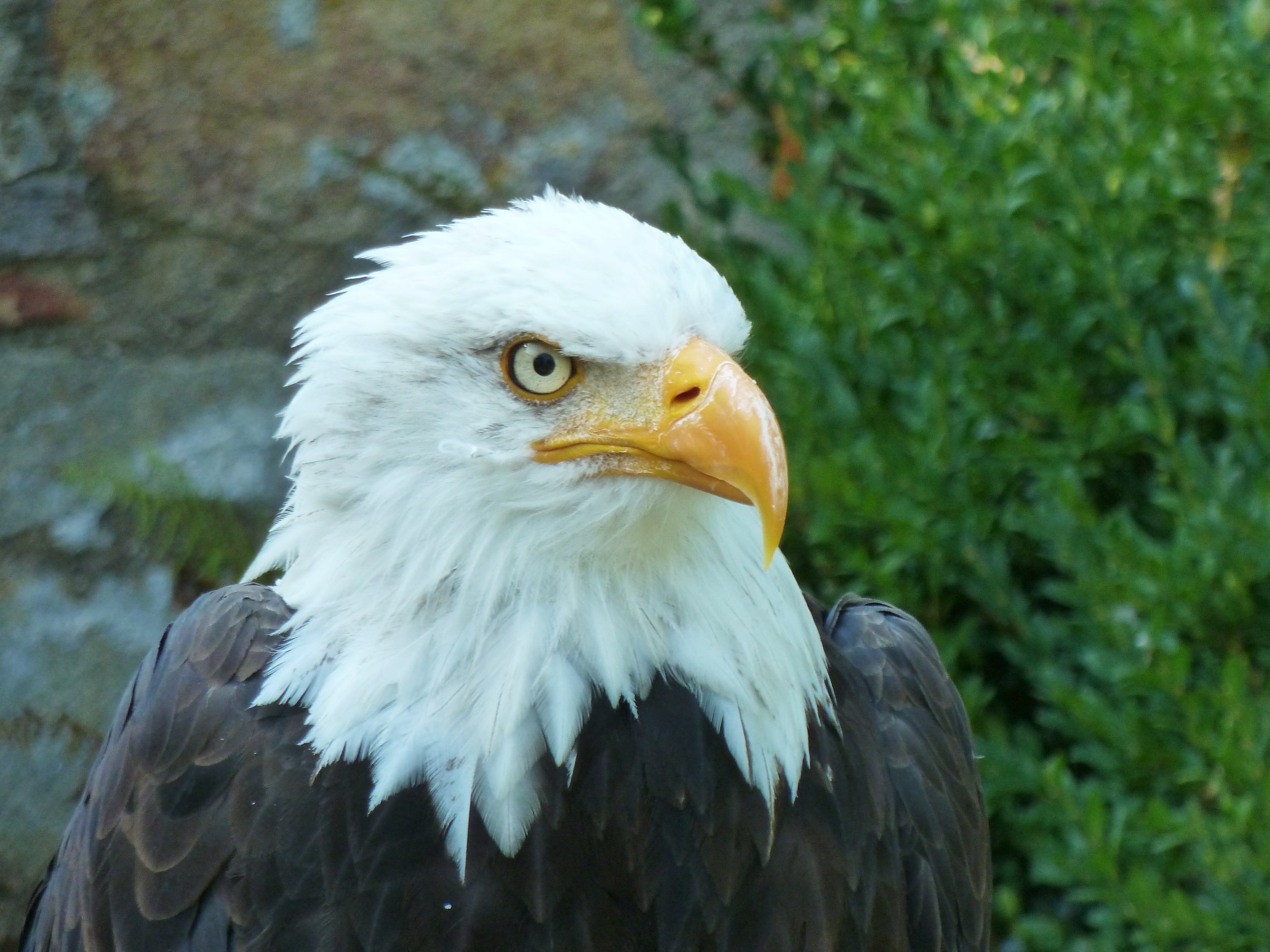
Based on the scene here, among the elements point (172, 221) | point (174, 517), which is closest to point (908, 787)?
point (174, 517)

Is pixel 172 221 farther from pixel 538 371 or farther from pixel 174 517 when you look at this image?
pixel 538 371

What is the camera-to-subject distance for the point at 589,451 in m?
1.50

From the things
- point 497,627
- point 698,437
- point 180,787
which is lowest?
point 180,787

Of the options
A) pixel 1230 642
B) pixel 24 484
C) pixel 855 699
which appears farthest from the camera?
pixel 24 484

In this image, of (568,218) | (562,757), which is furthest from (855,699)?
(568,218)

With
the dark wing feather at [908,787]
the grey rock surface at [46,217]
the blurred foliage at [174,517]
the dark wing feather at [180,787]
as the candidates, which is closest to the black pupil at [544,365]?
the dark wing feather at [180,787]

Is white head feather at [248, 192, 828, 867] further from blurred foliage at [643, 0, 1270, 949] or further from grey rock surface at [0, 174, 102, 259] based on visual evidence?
grey rock surface at [0, 174, 102, 259]

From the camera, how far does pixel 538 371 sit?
1481 millimetres

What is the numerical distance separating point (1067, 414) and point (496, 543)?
4.64 ft

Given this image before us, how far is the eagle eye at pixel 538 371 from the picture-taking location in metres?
1.47

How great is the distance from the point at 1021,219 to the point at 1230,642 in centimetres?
92

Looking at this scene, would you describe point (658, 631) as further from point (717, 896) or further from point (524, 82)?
point (524, 82)

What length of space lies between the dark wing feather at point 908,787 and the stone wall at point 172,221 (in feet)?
5.53

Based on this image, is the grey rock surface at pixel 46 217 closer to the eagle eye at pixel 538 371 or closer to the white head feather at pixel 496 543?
the white head feather at pixel 496 543
